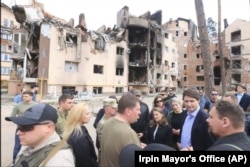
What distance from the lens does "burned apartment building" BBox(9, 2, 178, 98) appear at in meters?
25.7

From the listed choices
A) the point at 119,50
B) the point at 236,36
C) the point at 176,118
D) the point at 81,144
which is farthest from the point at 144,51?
the point at 81,144

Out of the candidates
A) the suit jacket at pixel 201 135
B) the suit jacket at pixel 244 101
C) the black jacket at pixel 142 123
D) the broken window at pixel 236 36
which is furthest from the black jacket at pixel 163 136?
the broken window at pixel 236 36

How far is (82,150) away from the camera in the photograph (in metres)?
3.07

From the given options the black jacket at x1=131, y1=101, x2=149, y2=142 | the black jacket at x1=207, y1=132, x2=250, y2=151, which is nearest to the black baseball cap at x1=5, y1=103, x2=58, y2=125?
the black jacket at x1=207, y1=132, x2=250, y2=151

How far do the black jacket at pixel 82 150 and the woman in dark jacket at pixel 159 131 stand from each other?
1.43 m

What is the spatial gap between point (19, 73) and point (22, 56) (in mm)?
1793

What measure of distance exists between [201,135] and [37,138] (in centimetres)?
245

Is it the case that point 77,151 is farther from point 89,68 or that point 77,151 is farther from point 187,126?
point 89,68

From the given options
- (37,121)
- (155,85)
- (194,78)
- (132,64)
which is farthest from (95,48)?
(37,121)

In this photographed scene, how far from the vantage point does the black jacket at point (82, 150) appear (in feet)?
9.93

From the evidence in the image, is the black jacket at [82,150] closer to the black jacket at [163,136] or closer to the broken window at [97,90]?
the black jacket at [163,136]

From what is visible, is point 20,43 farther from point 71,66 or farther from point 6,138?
point 6,138

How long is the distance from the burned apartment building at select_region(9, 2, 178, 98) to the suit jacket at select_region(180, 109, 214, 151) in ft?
72.1

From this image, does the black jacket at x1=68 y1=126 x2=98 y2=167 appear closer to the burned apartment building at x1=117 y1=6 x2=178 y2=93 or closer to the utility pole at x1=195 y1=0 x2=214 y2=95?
the utility pole at x1=195 y1=0 x2=214 y2=95
